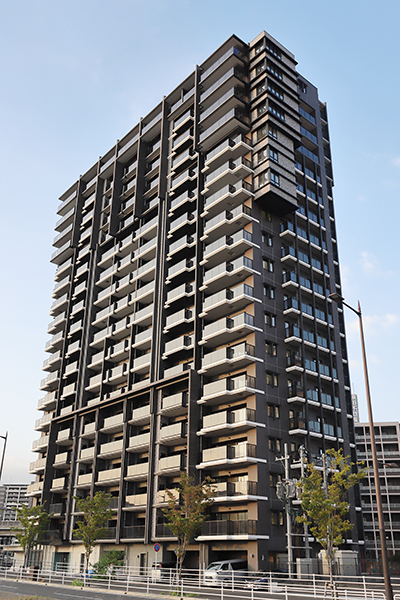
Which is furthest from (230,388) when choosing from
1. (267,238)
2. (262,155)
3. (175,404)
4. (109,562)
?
(262,155)

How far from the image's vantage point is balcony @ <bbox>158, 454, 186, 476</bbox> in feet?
163

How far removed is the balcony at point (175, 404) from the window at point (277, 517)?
12913mm

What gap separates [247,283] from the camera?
5278 centimetres

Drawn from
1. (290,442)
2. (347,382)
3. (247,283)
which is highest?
(247,283)

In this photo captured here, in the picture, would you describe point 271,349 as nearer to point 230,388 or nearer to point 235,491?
point 230,388

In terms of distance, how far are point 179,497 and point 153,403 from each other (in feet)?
37.2

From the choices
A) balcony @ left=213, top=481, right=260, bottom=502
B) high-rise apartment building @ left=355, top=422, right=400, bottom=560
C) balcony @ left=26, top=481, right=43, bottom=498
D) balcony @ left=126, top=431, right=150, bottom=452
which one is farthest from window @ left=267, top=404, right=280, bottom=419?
high-rise apartment building @ left=355, top=422, right=400, bottom=560

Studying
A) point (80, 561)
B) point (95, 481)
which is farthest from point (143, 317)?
point (80, 561)

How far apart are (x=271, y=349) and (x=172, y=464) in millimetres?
14386

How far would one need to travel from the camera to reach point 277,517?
45062 mm

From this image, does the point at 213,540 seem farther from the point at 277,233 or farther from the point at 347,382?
the point at 277,233

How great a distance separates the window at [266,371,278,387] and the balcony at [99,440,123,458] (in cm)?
2003

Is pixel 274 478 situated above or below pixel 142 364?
below

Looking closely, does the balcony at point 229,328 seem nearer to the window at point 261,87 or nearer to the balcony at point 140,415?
the balcony at point 140,415
